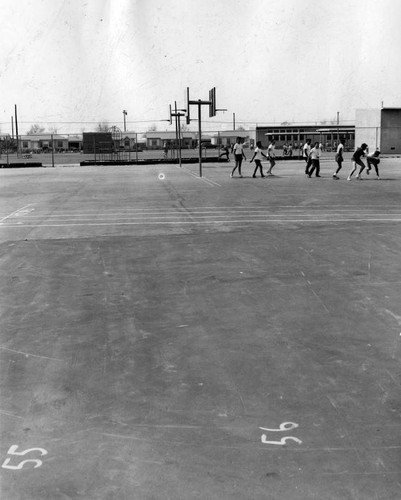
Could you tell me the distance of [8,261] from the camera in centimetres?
945

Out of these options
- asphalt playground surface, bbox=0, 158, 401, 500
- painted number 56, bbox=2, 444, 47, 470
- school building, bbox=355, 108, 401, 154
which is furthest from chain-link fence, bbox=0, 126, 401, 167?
painted number 56, bbox=2, 444, 47, 470

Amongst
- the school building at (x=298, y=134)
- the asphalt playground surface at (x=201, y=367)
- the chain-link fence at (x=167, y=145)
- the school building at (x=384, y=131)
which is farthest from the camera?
the school building at (x=298, y=134)

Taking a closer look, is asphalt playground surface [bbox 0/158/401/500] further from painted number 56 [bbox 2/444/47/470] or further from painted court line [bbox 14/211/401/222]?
painted court line [bbox 14/211/401/222]

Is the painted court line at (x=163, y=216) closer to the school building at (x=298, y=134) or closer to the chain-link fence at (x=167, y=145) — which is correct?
the chain-link fence at (x=167, y=145)

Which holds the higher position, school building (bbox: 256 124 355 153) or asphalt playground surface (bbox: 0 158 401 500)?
school building (bbox: 256 124 355 153)

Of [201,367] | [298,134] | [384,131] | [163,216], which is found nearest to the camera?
[201,367]

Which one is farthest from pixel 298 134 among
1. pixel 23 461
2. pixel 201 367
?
pixel 23 461

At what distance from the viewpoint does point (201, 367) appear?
5.05 metres

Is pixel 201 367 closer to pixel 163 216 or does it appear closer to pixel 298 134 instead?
pixel 163 216

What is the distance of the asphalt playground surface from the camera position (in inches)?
135

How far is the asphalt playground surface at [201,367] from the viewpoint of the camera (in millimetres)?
3418

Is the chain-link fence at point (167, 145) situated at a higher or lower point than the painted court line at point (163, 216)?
higher

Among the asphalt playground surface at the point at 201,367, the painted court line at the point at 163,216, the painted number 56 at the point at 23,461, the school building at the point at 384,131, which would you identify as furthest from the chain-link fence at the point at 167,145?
the painted number 56 at the point at 23,461

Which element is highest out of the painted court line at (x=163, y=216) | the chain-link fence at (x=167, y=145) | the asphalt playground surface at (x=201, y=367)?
the chain-link fence at (x=167, y=145)
